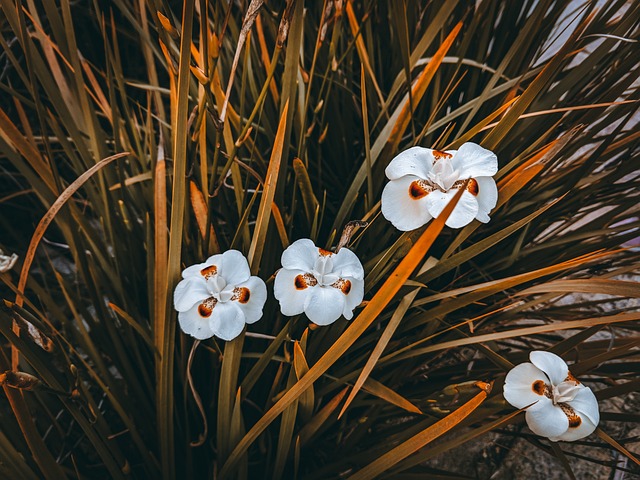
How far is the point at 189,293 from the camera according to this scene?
1.94 feet

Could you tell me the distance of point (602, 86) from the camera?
33.1 inches

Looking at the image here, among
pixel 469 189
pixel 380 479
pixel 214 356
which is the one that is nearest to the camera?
pixel 469 189

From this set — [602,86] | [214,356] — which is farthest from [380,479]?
[602,86]

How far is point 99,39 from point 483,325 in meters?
1.25

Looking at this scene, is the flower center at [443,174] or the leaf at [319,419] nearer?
the flower center at [443,174]

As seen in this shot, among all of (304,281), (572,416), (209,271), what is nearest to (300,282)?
(304,281)

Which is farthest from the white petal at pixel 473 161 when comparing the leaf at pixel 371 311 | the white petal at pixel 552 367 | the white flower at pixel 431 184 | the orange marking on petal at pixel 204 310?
the orange marking on petal at pixel 204 310

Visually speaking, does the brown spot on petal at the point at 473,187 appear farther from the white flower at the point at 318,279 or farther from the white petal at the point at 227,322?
the white petal at the point at 227,322

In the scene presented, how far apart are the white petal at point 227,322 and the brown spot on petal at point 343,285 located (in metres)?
0.11

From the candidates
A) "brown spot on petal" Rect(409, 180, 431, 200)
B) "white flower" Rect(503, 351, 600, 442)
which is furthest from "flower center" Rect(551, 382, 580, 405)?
"brown spot on petal" Rect(409, 180, 431, 200)

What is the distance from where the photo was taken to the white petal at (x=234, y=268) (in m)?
0.59

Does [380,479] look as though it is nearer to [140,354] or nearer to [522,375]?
[522,375]

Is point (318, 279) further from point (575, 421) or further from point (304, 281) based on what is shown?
point (575, 421)

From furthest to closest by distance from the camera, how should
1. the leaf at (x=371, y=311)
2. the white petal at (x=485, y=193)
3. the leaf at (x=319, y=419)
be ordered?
the leaf at (x=319, y=419) < the white petal at (x=485, y=193) < the leaf at (x=371, y=311)
